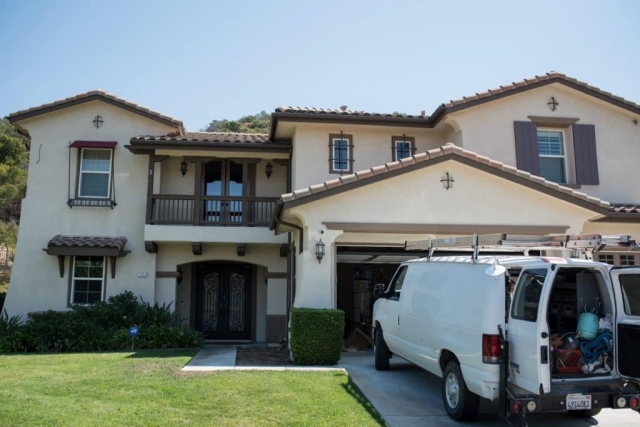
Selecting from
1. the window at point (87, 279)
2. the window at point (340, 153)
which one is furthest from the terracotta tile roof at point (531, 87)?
the window at point (87, 279)

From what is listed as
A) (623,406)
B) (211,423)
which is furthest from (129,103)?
(623,406)

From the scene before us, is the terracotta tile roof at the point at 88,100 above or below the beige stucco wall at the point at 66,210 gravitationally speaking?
above

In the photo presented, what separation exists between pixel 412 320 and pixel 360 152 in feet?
26.8

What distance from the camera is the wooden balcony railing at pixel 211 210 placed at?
53.3 feet

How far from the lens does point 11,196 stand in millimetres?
33906

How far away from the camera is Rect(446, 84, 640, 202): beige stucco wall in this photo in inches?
601

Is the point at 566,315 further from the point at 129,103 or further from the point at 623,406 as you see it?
the point at 129,103

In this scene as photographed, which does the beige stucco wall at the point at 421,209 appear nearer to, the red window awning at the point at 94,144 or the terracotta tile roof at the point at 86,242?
the terracotta tile roof at the point at 86,242

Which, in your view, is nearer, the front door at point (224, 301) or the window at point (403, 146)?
the window at point (403, 146)

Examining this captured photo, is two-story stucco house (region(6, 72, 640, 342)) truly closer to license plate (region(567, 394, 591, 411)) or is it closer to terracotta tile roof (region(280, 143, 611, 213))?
terracotta tile roof (region(280, 143, 611, 213))

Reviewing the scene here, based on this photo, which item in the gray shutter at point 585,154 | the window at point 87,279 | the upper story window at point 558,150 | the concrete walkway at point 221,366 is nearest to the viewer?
the concrete walkway at point 221,366

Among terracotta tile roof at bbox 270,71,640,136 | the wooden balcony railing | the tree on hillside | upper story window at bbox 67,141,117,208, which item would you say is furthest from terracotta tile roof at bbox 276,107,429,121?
the tree on hillside

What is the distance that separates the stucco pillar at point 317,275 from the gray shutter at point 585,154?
8.04m

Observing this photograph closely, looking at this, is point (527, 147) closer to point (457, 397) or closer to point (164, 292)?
point (457, 397)
